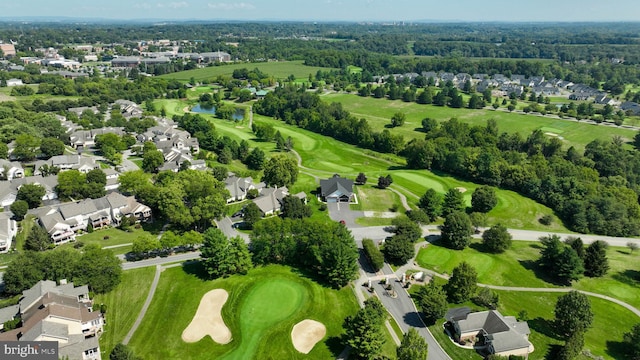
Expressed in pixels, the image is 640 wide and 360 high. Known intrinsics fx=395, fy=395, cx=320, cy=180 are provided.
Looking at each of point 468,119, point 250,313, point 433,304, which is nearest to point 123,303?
point 250,313

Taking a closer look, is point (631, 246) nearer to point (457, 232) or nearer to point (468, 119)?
point (457, 232)

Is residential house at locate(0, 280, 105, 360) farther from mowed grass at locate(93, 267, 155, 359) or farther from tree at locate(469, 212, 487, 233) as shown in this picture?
tree at locate(469, 212, 487, 233)

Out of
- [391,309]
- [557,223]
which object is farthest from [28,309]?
[557,223]

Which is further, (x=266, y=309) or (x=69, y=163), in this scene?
(x=69, y=163)

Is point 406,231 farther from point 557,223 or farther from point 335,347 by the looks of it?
point 557,223

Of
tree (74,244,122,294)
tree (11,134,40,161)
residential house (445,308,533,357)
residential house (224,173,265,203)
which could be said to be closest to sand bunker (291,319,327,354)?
residential house (445,308,533,357)

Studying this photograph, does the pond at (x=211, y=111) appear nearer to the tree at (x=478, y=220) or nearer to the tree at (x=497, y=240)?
the tree at (x=478, y=220)
